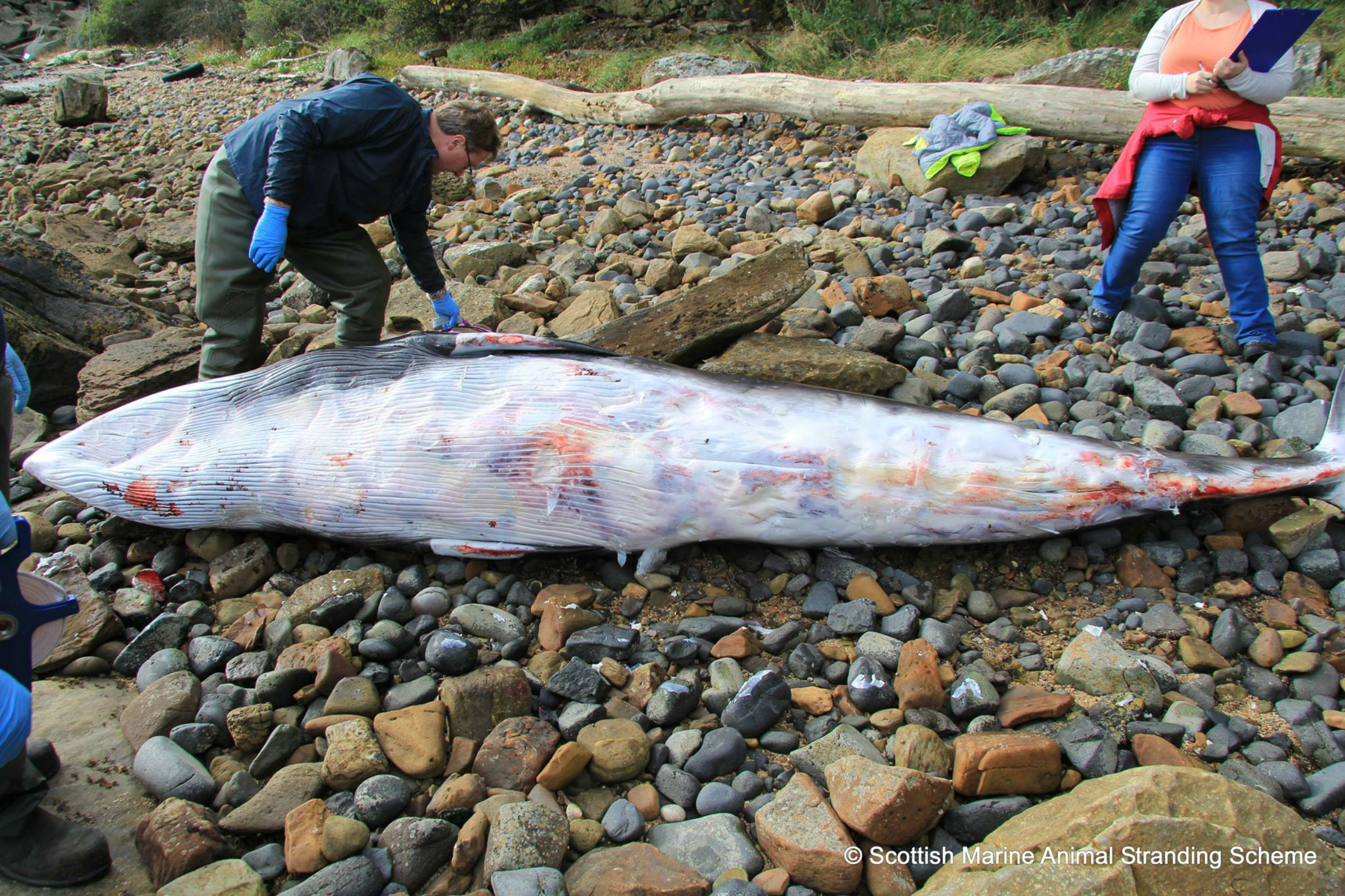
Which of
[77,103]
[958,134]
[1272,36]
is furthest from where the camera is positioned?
[77,103]

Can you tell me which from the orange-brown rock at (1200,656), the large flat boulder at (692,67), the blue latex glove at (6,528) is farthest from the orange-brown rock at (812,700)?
the large flat boulder at (692,67)

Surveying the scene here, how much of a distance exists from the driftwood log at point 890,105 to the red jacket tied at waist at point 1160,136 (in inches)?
86.4

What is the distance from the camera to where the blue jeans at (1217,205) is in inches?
155

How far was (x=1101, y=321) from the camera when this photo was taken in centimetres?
432

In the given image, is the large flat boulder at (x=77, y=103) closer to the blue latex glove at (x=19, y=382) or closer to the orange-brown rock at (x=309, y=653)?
the blue latex glove at (x=19, y=382)

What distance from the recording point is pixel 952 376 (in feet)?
12.9

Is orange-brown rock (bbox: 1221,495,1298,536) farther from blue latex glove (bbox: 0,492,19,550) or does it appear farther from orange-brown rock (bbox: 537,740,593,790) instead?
blue latex glove (bbox: 0,492,19,550)

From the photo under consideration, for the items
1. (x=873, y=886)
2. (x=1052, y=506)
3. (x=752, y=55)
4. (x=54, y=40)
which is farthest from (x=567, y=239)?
(x=54, y=40)

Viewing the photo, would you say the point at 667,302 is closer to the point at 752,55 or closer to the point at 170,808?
the point at 170,808

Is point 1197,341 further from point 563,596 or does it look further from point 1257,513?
point 563,596

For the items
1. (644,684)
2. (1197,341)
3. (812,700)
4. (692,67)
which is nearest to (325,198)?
(644,684)

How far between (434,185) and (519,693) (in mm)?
6202

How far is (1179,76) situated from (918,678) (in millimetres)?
3284

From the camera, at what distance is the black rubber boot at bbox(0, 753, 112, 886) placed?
200 cm
